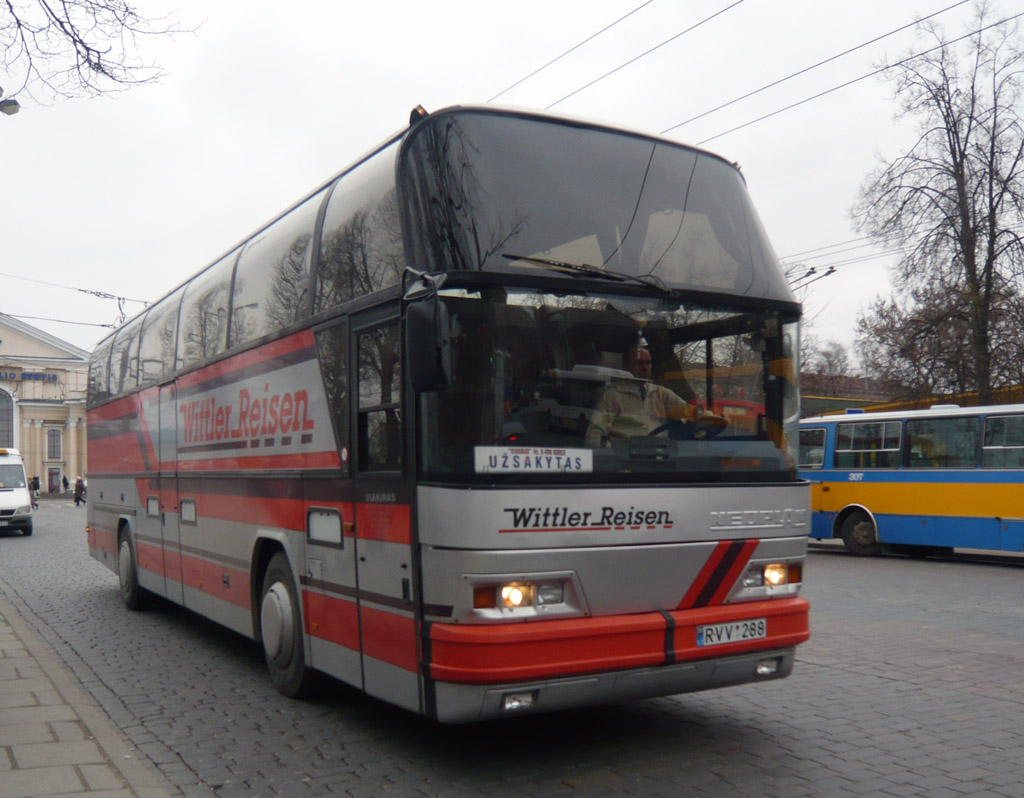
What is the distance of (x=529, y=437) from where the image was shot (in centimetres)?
521

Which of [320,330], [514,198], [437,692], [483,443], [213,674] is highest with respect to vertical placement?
[514,198]

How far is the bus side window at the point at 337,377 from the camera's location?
20.6 feet

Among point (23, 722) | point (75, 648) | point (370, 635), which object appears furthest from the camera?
point (75, 648)

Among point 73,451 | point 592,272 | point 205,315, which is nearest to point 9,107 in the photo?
point 205,315

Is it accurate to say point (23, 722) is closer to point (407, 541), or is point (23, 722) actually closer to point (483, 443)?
point (407, 541)

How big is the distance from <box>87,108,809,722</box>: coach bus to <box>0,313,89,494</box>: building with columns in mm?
82819

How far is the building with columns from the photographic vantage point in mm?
83250

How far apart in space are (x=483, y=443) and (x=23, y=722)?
360 cm

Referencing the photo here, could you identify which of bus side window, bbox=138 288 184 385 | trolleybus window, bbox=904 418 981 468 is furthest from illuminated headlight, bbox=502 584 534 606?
trolleybus window, bbox=904 418 981 468

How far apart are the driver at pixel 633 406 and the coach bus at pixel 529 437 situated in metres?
0.03

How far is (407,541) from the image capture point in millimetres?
5461

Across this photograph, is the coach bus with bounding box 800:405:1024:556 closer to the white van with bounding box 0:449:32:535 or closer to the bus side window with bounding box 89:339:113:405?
the bus side window with bounding box 89:339:113:405

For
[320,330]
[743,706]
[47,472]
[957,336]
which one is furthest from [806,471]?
[47,472]

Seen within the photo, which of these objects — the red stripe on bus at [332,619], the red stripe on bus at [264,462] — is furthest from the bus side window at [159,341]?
the red stripe on bus at [332,619]
